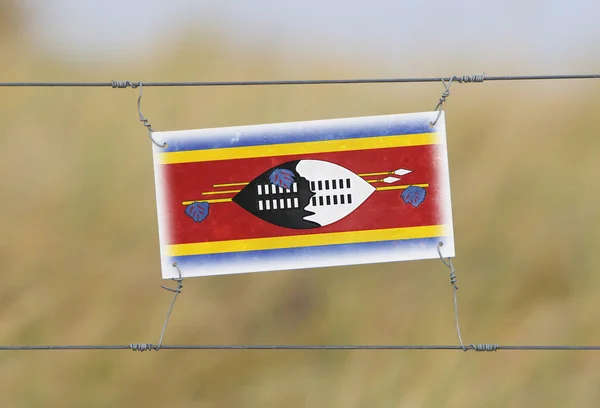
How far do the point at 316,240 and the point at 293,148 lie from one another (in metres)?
0.20

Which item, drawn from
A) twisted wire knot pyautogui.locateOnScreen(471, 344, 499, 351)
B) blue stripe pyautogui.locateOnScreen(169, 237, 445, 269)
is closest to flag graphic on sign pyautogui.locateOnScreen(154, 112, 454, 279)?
blue stripe pyautogui.locateOnScreen(169, 237, 445, 269)

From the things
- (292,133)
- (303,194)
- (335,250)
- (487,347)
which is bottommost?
(487,347)

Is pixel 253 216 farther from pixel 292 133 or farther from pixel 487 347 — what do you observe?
pixel 487 347

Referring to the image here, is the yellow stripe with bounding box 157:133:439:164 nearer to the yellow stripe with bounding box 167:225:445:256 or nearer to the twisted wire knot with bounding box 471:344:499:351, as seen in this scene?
the yellow stripe with bounding box 167:225:445:256

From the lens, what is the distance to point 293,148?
4.27 feet

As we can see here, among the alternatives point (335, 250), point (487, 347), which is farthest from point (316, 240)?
point (487, 347)

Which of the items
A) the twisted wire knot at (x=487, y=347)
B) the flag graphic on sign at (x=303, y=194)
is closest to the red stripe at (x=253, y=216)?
the flag graphic on sign at (x=303, y=194)

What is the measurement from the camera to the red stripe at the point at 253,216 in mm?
1289

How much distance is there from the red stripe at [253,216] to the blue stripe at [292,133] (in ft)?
0.12

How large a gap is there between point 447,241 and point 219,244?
480 mm

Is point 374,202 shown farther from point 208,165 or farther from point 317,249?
point 208,165

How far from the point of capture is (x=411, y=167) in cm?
129

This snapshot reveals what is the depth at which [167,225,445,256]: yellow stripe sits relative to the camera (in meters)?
1.29

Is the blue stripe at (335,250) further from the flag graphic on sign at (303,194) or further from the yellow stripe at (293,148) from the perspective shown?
the yellow stripe at (293,148)
